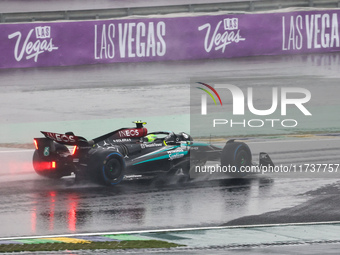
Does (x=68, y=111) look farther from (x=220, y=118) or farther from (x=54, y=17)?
(x=54, y=17)

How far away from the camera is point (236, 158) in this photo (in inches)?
599

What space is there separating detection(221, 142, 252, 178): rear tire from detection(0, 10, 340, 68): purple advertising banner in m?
15.9

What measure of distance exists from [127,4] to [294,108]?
16020mm

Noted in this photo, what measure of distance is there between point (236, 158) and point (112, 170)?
7.86 ft

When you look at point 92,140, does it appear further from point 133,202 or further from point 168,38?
point 168,38

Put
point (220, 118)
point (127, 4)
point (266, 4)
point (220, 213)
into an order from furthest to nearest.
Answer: point (127, 4)
point (266, 4)
point (220, 118)
point (220, 213)

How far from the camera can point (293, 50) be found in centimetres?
3250

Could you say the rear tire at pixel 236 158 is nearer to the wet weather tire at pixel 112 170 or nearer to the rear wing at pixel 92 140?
the rear wing at pixel 92 140

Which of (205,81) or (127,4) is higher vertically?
(127,4)

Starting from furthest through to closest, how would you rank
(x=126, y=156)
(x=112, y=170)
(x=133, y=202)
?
(x=126, y=156) < (x=112, y=170) < (x=133, y=202)

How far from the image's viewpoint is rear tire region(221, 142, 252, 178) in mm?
15078

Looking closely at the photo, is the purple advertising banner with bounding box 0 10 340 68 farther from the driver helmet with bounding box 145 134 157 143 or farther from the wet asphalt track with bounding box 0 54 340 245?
the driver helmet with bounding box 145 134 157 143

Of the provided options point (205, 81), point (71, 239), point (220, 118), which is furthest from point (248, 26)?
point (71, 239)

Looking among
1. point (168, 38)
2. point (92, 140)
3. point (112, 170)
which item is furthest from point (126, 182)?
point (168, 38)
